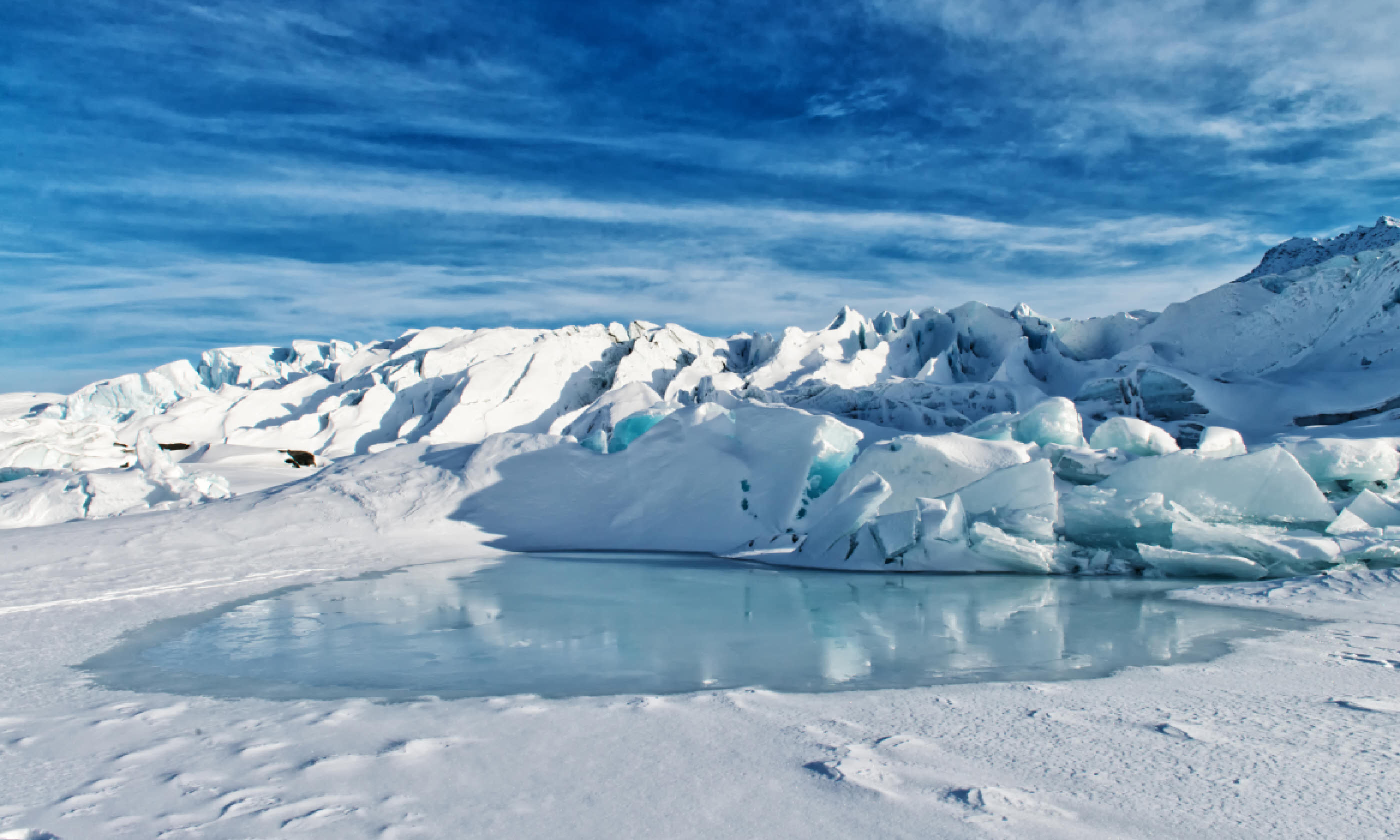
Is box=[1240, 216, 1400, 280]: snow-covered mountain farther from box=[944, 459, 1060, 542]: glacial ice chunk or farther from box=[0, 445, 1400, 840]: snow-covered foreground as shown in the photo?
box=[0, 445, 1400, 840]: snow-covered foreground

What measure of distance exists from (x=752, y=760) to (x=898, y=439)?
243 inches

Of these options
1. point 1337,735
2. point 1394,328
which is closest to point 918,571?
point 1337,735

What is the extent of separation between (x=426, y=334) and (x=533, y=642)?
30.7 meters

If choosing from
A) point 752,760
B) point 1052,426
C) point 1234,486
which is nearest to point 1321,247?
point 1052,426

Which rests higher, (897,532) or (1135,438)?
(1135,438)

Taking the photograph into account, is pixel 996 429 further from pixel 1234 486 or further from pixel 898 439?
pixel 1234 486

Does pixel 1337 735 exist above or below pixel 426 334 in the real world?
below

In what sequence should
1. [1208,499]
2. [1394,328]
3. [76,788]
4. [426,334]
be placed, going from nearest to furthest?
[76,788] < [1208,499] < [1394,328] < [426,334]

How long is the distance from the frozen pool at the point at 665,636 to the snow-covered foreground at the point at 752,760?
0.26 metres

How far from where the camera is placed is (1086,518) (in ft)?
21.8

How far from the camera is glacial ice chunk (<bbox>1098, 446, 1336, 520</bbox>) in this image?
20.6 feet

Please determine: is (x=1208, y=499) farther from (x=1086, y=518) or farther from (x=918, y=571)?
(x=918, y=571)

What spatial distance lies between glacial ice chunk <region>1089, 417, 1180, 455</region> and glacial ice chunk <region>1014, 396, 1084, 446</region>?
1.52 feet

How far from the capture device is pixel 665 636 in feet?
13.8
